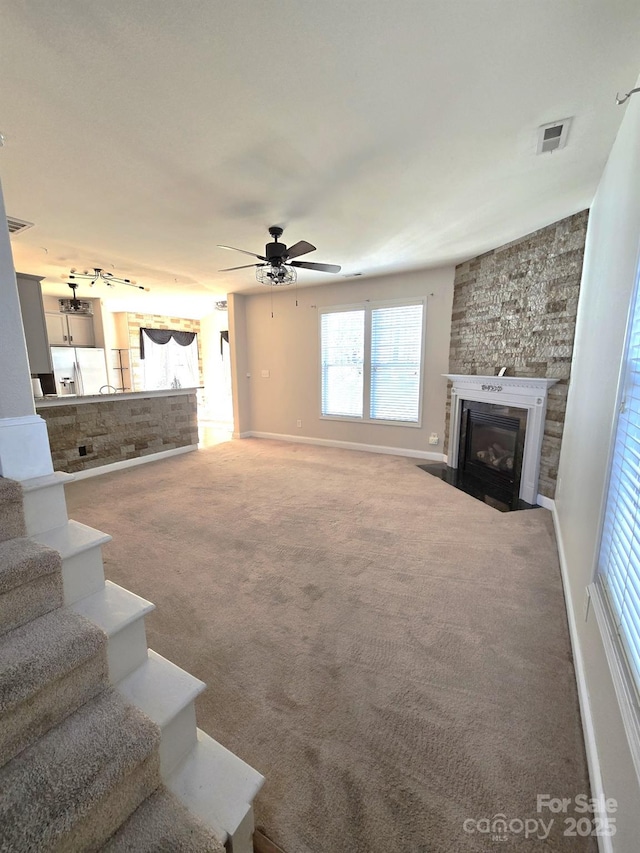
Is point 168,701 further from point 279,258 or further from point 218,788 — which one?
point 279,258

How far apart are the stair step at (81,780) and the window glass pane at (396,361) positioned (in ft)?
15.8

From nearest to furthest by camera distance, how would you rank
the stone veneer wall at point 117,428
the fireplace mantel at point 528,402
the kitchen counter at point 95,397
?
1. the fireplace mantel at point 528,402
2. the kitchen counter at point 95,397
3. the stone veneer wall at point 117,428

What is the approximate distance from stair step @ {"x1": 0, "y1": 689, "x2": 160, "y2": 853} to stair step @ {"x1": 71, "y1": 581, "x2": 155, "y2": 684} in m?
0.13

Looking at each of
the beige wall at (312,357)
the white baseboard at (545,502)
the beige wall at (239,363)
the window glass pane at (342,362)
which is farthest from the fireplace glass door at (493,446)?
the beige wall at (239,363)

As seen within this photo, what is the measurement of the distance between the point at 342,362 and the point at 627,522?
480 centimetres

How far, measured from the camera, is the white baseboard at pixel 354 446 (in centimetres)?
515

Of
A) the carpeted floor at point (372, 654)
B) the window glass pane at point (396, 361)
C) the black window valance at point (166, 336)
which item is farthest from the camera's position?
the black window valance at point (166, 336)

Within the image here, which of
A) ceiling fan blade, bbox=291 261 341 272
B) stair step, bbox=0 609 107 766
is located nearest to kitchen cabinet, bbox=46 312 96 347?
ceiling fan blade, bbox=291 261 341 272

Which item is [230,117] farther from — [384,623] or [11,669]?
[384,623]

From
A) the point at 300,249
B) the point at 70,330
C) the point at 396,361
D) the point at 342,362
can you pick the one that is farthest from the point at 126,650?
the point at 70,330

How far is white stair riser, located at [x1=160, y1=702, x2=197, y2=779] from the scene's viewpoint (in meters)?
0.98

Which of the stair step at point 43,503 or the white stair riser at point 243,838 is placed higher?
the stair step at point 43,503

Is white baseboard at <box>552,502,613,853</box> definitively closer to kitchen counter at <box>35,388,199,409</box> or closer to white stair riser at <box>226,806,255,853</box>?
white stair riser at <box>226,806,255,853</box>

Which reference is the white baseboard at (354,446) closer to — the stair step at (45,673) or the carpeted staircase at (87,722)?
the carpeted staircase at (87,722)
